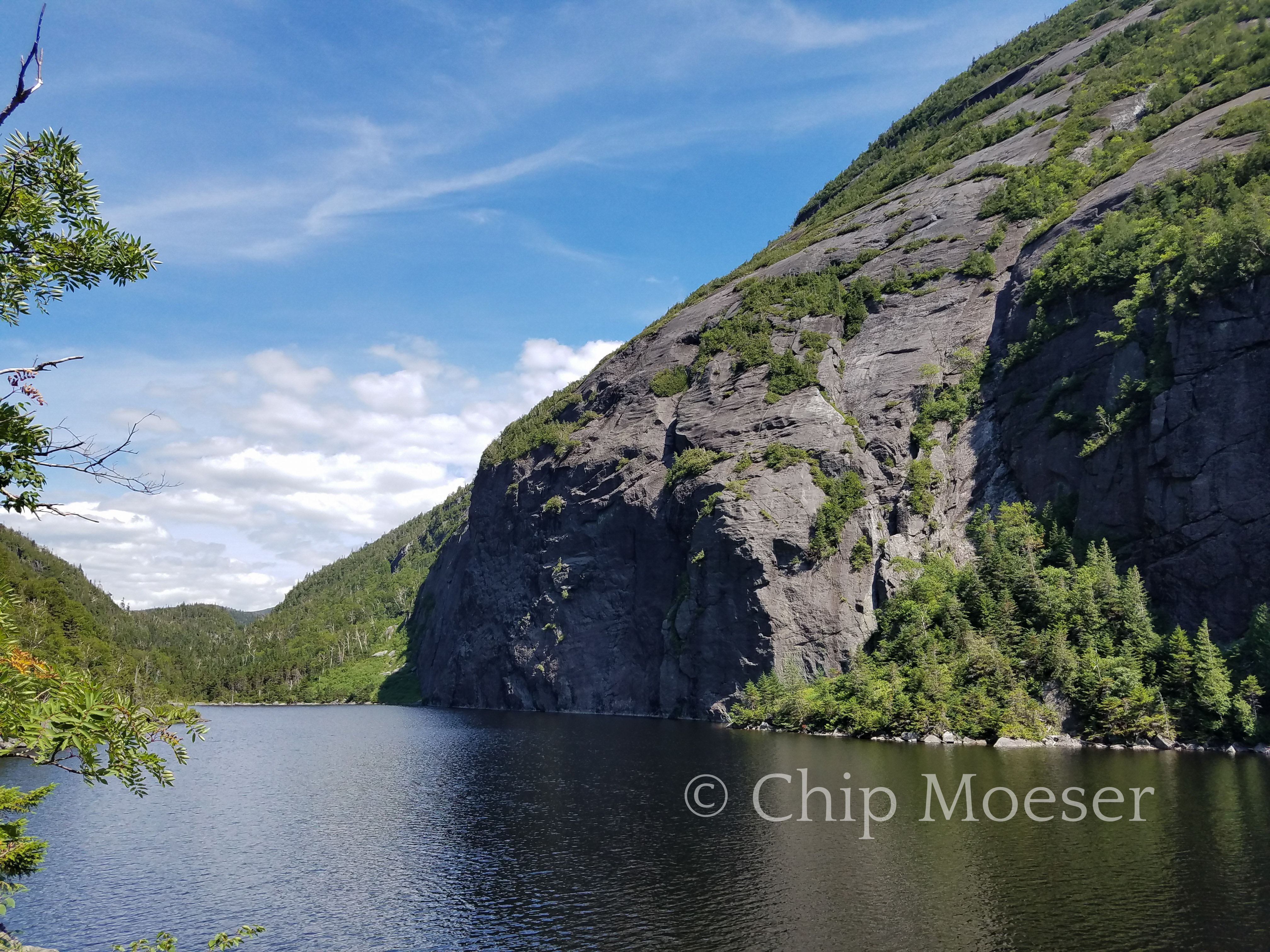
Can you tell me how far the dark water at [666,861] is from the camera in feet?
80.9

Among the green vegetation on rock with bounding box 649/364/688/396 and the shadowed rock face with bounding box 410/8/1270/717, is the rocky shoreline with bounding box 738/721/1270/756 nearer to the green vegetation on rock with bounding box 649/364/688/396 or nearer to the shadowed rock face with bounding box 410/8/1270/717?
the shadowed rock face with bounding box 410/8/1270/717

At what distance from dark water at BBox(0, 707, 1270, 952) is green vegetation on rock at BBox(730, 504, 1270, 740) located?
19.8 ft

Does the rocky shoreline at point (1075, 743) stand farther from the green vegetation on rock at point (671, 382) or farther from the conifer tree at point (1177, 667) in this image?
the green vegetation on rock at point (671, 382)

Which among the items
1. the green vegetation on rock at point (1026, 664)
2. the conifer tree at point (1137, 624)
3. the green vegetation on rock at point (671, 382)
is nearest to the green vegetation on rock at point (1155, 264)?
the green vegetation on rock at point (1026, 664)

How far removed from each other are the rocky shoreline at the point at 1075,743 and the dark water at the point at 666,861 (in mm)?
3686

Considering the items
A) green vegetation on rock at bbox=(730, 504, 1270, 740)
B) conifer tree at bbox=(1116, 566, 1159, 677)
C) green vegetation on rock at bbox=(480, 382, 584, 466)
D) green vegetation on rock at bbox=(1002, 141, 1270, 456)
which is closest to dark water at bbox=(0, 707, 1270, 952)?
green vegetation on rock at bbox=(730, 504, 1270, 740)

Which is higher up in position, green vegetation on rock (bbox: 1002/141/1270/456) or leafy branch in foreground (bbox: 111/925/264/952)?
green vegetation on rock (bbox: 1002/141/1270/456)

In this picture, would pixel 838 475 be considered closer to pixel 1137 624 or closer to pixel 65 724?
pixel 1137 624

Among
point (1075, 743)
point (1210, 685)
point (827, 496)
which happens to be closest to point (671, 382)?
point (827, 496)

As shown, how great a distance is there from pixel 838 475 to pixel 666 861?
6515cm

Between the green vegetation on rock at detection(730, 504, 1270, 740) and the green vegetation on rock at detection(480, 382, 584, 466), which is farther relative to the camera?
the green vegetation on rock at detection(480, 382, 584, 466)

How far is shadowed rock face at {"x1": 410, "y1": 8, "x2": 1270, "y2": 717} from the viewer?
222 ft

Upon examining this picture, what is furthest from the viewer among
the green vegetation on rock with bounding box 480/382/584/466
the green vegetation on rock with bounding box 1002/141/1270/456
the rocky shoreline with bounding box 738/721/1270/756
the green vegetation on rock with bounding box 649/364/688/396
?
the green vegetation on rock with bounding box 480/382/584/466

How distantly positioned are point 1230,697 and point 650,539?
64.6 m
